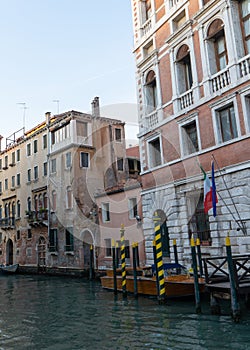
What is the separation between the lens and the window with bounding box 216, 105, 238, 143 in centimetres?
1221

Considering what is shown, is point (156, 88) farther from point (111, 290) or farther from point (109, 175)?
point (109, 175)

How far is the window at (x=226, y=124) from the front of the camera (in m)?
12.2

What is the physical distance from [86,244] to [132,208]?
222 inches

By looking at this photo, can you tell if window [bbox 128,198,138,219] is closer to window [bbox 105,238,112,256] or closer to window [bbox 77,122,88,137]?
window [bbox 105,238,112,256]

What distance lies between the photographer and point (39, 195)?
28141 millimetres

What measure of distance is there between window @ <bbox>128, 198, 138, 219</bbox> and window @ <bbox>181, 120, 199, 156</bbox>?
21.0ft

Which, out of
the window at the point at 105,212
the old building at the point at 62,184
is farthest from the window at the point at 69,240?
the window at the point at 105,212

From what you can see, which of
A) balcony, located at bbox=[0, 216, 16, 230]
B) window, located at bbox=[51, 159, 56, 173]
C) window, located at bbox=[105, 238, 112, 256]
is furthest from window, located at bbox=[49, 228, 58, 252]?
balcony, located at bbox=[0, 216, 16, 230]

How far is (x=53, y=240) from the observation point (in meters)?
25.9

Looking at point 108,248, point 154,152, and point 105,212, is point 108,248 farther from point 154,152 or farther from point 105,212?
point 154,152

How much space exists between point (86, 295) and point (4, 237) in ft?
70.2

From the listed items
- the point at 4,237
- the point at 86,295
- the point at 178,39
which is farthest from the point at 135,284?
the point at 4,237

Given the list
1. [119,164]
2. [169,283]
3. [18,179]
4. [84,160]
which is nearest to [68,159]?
[84,160]

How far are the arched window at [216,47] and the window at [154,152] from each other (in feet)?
13.4
